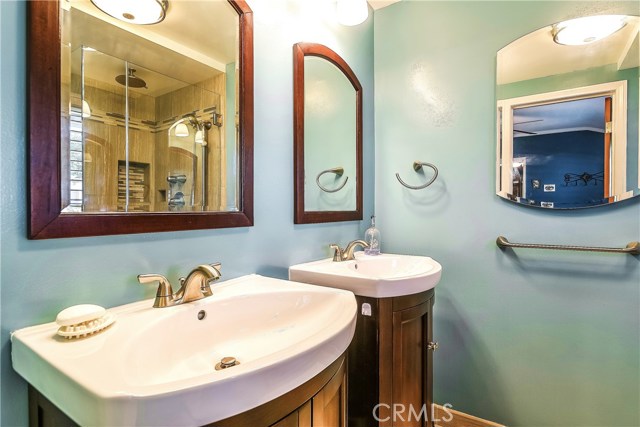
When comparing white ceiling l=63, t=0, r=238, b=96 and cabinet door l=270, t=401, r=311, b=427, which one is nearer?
cabinet door l=270, t=401, r=311, b=427

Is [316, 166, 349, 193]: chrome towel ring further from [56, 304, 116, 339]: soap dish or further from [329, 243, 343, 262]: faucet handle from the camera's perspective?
[56, 304, 116, 339]: soap dish

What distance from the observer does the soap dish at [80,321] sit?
60 centimetres

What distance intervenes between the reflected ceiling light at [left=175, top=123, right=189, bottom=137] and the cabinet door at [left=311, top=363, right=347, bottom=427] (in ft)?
2.68

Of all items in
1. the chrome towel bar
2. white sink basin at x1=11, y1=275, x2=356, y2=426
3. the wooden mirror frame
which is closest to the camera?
white sink basin at x1=11, y1=275, x2=356, y2=426

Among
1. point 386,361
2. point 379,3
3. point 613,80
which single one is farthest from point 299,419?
point 379,3

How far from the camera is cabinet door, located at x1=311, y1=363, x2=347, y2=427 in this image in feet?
2.12

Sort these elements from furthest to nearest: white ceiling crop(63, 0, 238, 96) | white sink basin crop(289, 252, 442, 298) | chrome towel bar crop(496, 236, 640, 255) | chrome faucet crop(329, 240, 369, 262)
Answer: chrome faucet crop(329, 240, 369, 262)
chrome towel bar crop(496, 236, 640, 255)
white sink basin crop(289, 252, 442, 298)
white ceiling crop(63, 0, 238, 96)

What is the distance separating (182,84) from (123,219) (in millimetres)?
462

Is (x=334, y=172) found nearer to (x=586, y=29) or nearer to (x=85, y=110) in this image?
(x=85, y=110)

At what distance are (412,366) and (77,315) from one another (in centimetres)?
109

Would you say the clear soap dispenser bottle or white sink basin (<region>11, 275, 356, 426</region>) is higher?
the clear soap dispenser bottle

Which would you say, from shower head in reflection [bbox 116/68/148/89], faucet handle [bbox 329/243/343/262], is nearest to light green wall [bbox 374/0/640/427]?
faucet handle [bbox 329/243/343/262]

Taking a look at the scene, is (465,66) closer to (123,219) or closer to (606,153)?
(606,153)

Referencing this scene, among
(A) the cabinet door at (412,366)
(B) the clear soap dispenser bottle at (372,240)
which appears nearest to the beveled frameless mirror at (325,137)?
(B) the clear soap dispenser bottle at (372,240)
